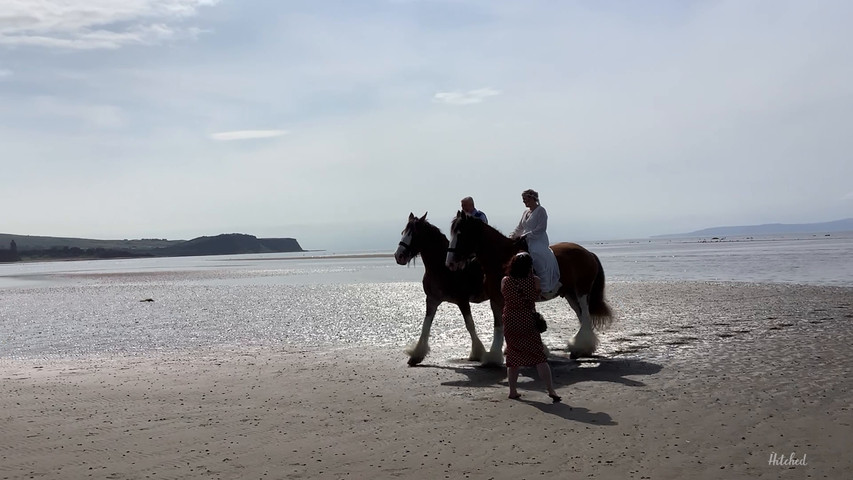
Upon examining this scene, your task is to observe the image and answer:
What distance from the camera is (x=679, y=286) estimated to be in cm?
2373

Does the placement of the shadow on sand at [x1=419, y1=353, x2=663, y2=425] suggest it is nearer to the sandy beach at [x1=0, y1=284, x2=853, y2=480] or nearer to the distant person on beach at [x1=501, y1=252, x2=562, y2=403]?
the sandy beach at [x1=0, y1=284, x2=853, y2=480]

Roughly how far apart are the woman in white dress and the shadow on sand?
46.5 inches

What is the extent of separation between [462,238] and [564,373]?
2.35 metres

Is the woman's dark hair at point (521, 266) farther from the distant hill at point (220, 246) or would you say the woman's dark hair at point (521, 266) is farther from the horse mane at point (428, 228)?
the distant hill at point (220, 246)

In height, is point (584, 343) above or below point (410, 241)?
below

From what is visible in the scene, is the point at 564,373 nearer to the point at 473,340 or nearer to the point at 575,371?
the point at 575,371

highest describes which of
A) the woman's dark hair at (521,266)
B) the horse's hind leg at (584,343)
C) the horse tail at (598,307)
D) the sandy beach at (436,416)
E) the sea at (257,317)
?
the woman's dark hair at (521,266)

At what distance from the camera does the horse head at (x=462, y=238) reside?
9.67 meters

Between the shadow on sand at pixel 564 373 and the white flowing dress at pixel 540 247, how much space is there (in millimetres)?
1194

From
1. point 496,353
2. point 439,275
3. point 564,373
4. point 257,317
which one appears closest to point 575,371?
point 564,373

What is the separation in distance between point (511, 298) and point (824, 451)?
11.0 feet

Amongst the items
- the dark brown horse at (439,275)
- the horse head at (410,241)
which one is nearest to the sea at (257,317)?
the dark brown horse at (439,275)

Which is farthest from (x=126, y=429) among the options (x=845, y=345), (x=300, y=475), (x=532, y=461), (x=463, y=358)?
(x=845, y=345)

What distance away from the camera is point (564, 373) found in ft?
29.9
